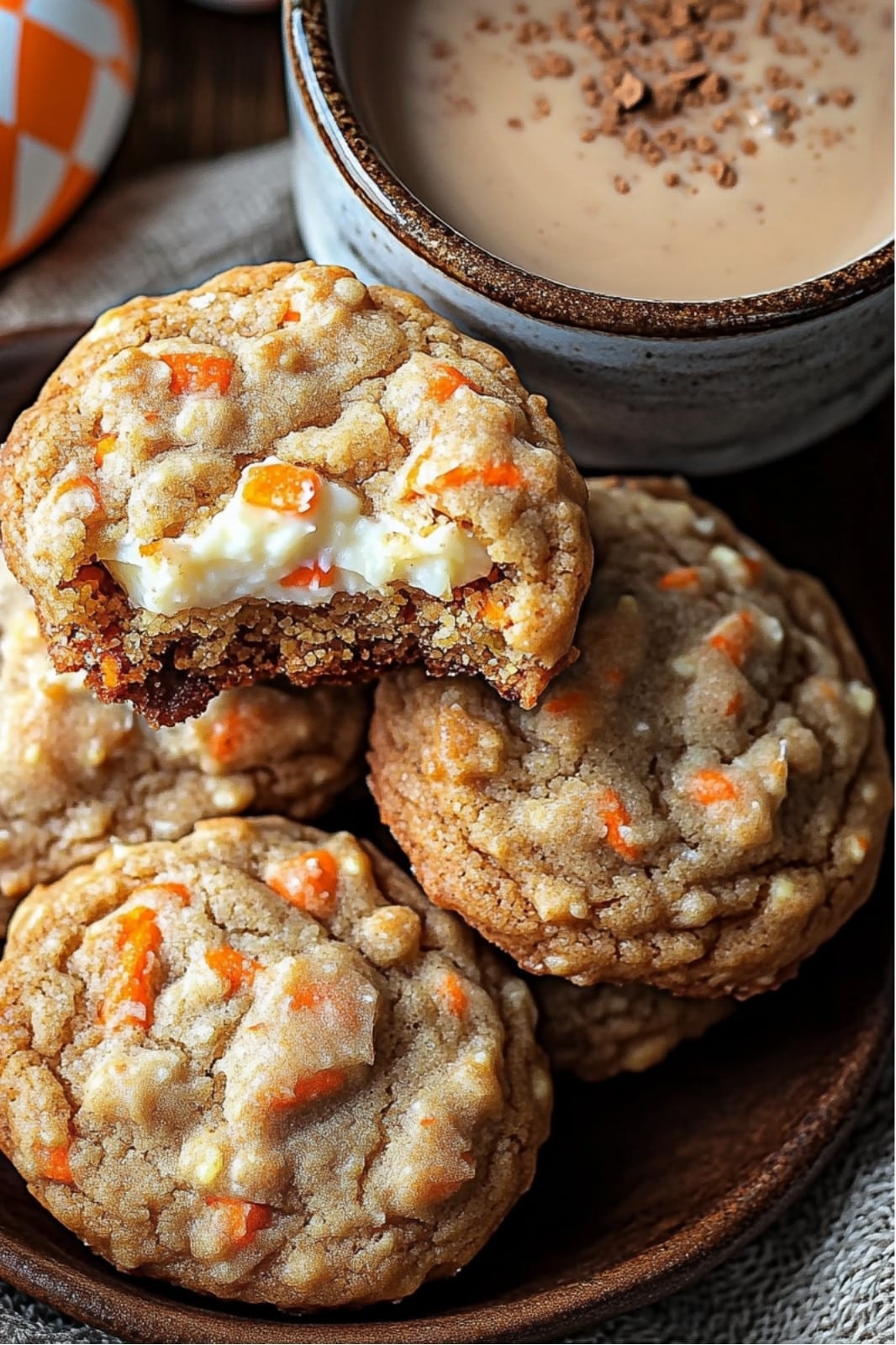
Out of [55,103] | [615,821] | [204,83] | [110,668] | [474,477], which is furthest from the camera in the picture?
[204,83]

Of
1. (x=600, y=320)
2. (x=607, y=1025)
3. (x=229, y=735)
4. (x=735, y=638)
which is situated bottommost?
(x=607, y=1025)

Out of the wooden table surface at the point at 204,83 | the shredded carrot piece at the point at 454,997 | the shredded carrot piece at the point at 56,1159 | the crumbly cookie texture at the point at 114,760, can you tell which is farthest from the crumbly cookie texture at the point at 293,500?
the wooden table surface at the point at 204,83

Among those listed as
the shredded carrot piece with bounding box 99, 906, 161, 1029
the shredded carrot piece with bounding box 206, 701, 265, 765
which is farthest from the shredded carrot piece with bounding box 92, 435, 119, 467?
the shredded carrot piece with bounding box 99, 906, 161, 1029

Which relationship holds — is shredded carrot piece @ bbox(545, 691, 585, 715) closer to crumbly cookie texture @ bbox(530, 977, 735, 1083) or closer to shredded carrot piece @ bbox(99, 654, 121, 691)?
crumbly cookie texture @ bbox(530, 977, 735, 1083)

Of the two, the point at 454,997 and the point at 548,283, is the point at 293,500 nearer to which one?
the point at 548,283

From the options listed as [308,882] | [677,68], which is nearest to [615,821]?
[308,882]

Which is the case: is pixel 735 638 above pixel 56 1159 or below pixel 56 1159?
above

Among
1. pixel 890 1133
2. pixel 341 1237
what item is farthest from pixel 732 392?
pixel 341 1237
